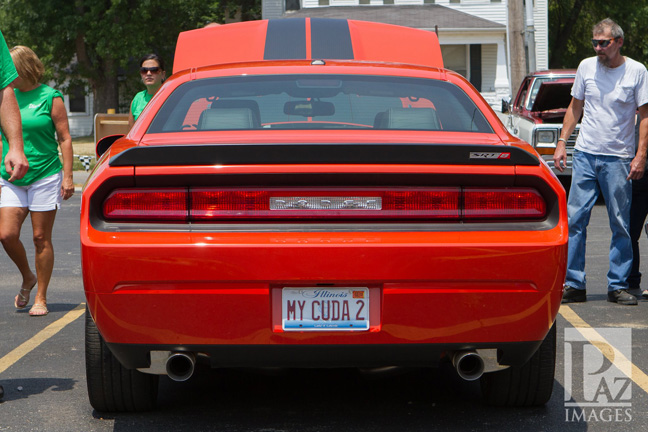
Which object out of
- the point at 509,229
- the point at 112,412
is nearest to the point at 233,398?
the point at 112,412

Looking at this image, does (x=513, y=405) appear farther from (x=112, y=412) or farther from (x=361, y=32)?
(x=361, y=32)

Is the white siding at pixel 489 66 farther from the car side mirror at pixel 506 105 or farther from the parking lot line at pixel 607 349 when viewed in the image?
the parking lot line at pixel 607 349

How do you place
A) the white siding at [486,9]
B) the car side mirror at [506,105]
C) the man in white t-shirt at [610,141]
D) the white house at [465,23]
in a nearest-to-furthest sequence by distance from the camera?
the man in white t-shirt at [610,141] → the car side mirror at [506,105] → the white house at [465,23] → the white siding at [486,9]

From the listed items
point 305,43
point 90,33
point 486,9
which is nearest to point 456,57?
point 486,9

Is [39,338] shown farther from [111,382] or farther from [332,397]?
[332,397]

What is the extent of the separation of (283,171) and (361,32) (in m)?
4.01

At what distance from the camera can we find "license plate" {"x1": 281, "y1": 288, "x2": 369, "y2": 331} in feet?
11.9

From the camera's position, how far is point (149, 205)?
12.1 feet

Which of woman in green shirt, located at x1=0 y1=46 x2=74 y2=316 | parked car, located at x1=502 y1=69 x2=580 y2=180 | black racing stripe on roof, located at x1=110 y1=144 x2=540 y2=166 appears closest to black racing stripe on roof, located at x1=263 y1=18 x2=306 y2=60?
woman in green shirt, located at x1=0 y1=46 x2=74 y2=316

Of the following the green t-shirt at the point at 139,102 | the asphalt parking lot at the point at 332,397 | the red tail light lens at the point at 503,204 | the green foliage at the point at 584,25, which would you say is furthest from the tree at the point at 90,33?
the red tail light lens at the point at 503,204

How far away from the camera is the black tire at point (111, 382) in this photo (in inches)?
164

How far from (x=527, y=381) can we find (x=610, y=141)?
3.05 meters

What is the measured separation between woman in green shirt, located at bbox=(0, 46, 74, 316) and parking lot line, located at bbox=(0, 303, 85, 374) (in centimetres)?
24

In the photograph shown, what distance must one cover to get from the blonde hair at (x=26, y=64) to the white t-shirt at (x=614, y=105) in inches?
151
